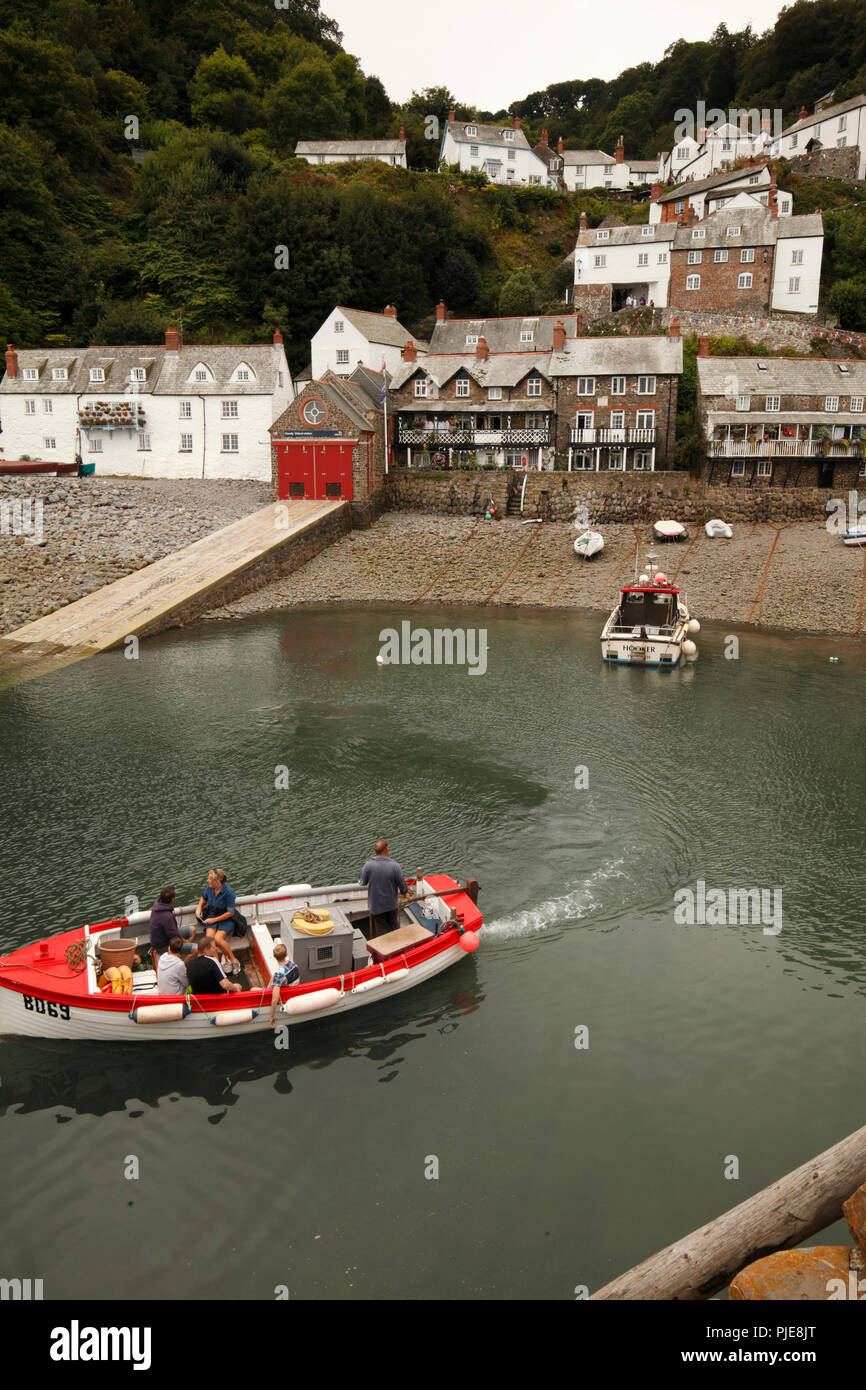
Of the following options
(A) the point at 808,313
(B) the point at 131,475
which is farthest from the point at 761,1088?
(A) the point at 808,313

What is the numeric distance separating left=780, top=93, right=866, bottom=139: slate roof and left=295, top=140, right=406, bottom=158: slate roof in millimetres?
40251

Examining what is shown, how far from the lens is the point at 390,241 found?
7494 cm

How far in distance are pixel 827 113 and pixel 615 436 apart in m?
62.0

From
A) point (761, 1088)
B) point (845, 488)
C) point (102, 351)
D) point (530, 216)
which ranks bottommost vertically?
point (761, 1088)

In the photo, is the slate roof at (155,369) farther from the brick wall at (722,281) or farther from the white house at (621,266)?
the brick wall at (722,281)

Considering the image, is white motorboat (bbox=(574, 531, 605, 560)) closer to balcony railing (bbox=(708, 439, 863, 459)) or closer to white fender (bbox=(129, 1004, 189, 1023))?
balcony railing (bbox=(708, 439, 863, 459))

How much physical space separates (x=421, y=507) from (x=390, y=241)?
30981 mm

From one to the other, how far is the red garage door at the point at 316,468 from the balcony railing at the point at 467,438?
6.04 metres

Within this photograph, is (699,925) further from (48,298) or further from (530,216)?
(530,216)

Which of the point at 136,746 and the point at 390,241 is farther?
the point at 390,241

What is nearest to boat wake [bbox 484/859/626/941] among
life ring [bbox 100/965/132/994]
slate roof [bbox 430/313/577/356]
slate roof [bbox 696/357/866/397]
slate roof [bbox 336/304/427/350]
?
life ring [bbox 100/965/132/994]

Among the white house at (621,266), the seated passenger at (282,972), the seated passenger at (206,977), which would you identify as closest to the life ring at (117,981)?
the seated passenger at (206,977)

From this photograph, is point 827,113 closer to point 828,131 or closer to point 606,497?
point 828,131

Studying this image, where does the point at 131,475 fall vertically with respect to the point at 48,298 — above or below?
below
